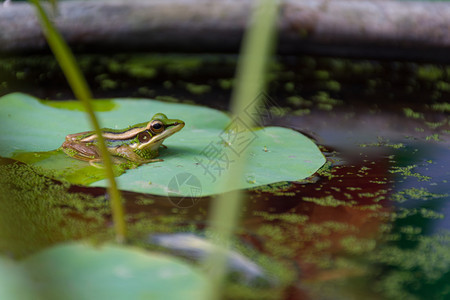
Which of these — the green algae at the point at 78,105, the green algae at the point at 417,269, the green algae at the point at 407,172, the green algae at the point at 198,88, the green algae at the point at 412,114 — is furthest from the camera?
the green algae at the point at 198,88

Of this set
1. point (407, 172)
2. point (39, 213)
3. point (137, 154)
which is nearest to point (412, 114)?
point (407, 172)

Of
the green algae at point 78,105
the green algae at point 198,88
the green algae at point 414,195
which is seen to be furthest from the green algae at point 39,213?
the green algae at point 198,88

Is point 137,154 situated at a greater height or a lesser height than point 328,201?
greater

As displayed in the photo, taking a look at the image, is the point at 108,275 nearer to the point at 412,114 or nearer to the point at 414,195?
the point at 414,195

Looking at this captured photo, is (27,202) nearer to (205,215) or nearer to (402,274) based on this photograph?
(205,215)

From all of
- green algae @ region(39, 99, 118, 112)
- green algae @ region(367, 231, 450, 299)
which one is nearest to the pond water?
green algae @ region(367, 231, 450, 299)

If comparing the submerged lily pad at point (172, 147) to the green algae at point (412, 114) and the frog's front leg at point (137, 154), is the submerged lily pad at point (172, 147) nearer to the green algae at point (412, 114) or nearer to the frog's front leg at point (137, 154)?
the frog's front leg at point (137, 154)

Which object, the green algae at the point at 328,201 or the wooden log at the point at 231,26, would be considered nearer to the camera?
the green algae at the point at 328,201
